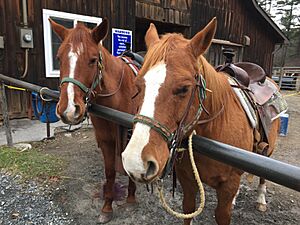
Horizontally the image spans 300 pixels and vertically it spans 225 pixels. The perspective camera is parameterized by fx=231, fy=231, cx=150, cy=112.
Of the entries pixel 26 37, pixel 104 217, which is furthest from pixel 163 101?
pixel 26 37

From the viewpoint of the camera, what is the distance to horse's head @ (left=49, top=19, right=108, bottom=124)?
5.97 feet

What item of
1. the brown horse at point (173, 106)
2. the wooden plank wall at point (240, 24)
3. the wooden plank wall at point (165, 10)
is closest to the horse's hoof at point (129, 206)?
the brown horse at point (173, 106)

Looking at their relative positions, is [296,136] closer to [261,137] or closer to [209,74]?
[261,137]

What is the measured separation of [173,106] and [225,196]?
991 millimetres

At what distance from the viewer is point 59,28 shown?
225cm

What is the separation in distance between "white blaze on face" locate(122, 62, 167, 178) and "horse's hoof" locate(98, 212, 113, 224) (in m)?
1.66

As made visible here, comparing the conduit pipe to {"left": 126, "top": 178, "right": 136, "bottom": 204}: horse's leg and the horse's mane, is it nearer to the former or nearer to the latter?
{"left": 126, "top": 178, "right": 136, "bottom": 204}: horse's leg

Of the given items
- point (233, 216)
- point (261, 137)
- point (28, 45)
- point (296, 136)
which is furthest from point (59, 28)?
point (296, 136)

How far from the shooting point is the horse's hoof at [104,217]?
2338 millimetres

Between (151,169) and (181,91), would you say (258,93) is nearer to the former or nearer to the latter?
(181,91)

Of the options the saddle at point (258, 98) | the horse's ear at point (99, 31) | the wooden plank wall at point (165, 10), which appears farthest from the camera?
the wooden plank wall at point (165, 10)

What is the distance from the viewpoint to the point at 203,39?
116cm

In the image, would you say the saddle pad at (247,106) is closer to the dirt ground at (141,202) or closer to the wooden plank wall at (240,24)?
the dirt ground at (141,202)

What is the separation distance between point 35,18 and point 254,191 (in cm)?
556
